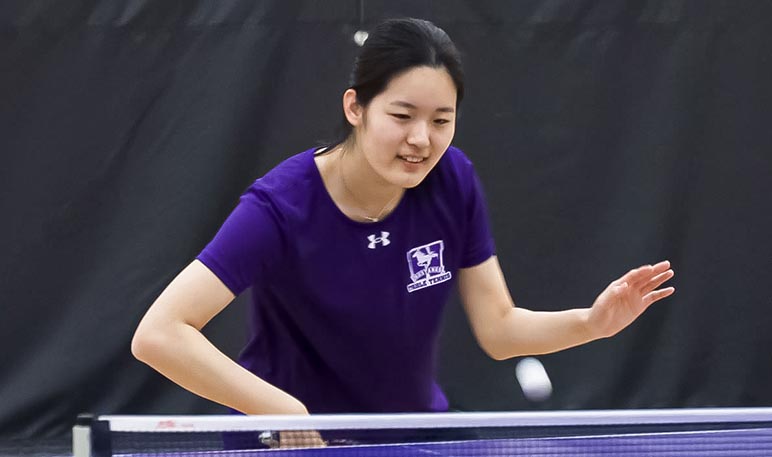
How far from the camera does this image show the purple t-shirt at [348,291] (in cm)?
199

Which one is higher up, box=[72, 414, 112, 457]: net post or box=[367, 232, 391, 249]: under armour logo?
box=[367, 232, 391, 249]: under armour logo

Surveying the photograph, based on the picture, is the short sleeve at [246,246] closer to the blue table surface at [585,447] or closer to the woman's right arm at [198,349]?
the woman's right arm at [198,349]

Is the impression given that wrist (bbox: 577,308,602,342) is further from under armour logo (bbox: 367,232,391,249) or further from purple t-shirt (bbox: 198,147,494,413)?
under armour logo (bbox: 367,232,391,249)

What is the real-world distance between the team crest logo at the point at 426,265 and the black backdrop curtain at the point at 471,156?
7.66 feet

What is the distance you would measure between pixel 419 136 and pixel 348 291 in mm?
319

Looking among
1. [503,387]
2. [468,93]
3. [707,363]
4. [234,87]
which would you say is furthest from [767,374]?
[234,87]

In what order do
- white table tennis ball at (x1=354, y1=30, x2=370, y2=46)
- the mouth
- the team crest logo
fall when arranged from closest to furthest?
1. the mouth
2. the team crest logo
3. white table tennis ball at (x1=354, y1=30, x2=370, y2=46)

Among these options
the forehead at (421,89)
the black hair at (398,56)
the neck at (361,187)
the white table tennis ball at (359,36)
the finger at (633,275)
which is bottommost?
the finger at (633,275)

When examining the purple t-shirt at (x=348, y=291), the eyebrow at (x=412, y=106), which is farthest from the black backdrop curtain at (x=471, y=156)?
the eyebrow at (x=412, y=106)

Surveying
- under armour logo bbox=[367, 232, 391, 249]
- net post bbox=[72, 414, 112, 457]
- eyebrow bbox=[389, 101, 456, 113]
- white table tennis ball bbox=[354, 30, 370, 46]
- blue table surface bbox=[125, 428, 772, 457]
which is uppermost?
white table tennis ball bbox=[354, 30, 370, 46]

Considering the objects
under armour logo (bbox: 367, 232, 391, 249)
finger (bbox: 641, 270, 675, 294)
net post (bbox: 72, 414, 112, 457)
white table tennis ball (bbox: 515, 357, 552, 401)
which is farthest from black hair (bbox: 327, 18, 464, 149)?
net post (bbox: 72, 414, 112, 457)

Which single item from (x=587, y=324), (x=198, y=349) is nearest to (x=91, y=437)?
(x=198, y=349)

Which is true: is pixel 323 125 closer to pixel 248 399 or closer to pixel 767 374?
pixel 767 374

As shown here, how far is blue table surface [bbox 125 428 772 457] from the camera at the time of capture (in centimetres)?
169
